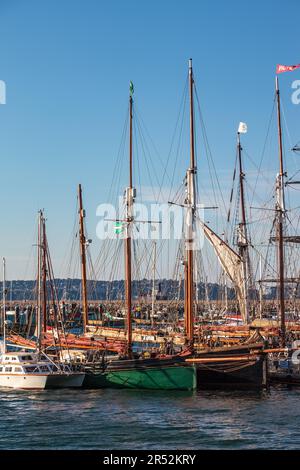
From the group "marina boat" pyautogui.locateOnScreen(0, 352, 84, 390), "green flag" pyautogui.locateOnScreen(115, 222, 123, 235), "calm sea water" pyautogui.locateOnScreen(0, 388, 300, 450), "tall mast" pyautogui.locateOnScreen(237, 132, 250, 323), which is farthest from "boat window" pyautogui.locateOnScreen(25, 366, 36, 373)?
"tall mast" pyautogui.locateOnScreen(237, 132, 250, 323)

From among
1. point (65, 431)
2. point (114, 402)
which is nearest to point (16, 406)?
point (114, 402)

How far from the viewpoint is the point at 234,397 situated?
5841 centimetres

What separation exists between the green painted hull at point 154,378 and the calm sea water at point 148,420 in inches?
46.4

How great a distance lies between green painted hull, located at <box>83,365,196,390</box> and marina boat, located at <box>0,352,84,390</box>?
10.1 ft

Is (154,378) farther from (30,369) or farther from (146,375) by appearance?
(30,369)

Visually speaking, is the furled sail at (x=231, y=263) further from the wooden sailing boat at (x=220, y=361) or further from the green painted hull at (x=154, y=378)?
the green painted hull at (x=154, y=378)

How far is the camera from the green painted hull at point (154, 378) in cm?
6147

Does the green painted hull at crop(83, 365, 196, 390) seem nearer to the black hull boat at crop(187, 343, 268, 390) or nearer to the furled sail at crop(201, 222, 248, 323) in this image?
the black hull boat at crop(187, 343, 268, 390)

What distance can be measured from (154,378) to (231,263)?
1530 inches

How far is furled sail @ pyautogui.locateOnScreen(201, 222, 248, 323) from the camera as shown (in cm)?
9669

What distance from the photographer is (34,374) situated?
6347 centimetres

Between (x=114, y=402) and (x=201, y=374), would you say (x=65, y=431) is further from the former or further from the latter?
(x=201, y=374)

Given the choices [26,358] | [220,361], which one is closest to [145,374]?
[220,361]
